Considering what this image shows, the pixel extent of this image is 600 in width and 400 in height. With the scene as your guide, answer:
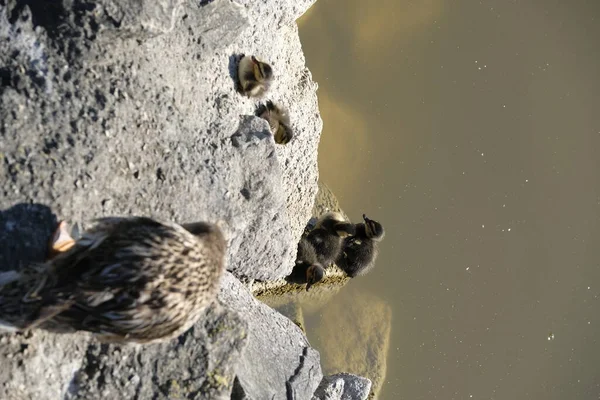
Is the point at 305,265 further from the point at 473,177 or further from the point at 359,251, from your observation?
the point at 473,177

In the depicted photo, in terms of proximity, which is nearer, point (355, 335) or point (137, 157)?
point (137, 157)

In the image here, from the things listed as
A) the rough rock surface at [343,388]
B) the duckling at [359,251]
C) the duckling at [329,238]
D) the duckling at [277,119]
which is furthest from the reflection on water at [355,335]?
the duckling at [277,119]

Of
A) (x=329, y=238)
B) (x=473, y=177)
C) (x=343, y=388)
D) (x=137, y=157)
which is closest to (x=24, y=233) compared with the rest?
(x=137, y=157)

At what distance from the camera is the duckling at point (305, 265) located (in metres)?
5.10

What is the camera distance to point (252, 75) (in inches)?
158

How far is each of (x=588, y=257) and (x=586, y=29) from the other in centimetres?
318

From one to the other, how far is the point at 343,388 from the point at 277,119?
2549 mm

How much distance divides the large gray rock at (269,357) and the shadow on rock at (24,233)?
1209 millimetres

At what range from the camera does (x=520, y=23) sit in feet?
24.5

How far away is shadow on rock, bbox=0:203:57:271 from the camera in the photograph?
8.81ft

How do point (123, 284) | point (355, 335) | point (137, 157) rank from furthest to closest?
point (355, 335), point (137, 157), point (123, 284)

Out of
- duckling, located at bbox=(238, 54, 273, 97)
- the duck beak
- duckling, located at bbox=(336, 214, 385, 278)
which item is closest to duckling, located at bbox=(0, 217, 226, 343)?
the duck beak

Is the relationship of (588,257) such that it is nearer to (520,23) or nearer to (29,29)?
(520,23)

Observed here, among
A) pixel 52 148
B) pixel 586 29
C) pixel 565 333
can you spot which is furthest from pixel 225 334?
pixel 586 29
